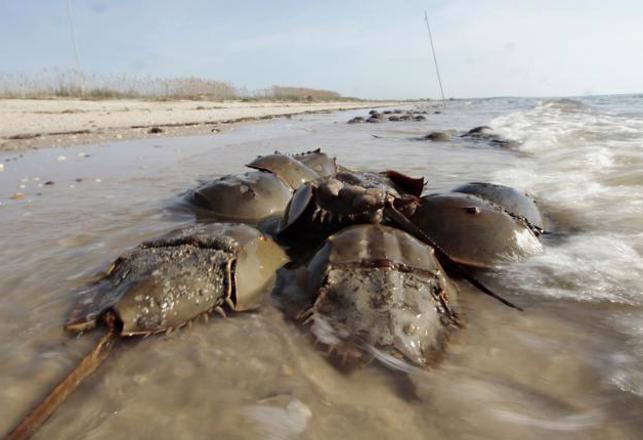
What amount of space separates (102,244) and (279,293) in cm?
118

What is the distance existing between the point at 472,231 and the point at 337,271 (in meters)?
0.83

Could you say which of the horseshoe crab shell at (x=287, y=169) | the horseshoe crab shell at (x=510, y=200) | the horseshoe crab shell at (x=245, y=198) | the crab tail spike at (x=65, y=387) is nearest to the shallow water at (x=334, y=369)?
the crab tail spike at (x=65, y=387)

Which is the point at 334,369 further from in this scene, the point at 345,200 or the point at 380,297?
the point at 345,200

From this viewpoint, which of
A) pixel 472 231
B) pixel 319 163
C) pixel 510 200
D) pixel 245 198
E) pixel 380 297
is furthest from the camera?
pixel 319 163

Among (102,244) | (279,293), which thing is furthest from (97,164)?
(279,293)

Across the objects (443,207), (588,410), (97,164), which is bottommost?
(588,410)

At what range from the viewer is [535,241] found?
7.43 feet

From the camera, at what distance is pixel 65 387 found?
1.17 meters

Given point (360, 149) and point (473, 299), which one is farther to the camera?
point (360, 149)

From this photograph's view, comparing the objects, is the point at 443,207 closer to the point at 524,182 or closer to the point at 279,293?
the point at 279,293

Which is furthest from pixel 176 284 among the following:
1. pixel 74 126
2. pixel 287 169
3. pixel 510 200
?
pixel 74 126

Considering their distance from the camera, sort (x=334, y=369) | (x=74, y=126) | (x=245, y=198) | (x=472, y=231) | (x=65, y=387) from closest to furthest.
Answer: (x=65, y=387), (x=334, y=369), (x=472, y=231), (x=245, y=198), (x=74, y=126)

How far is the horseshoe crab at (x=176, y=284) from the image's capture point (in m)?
1.46

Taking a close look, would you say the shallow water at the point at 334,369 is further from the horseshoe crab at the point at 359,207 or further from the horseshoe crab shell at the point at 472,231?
the horseshoe crab at the point at 359,207
